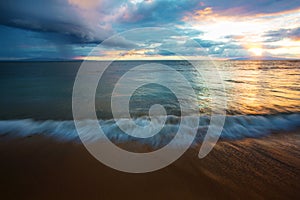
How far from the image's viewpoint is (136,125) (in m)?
6.78

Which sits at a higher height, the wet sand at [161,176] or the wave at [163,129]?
the wet sand at [161,176]

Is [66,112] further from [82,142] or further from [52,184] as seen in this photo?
[52,184]

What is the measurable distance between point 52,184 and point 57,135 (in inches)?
113

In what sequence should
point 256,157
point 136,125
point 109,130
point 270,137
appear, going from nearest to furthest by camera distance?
point 256,157, point 270,137, point 109,130, point 136,125

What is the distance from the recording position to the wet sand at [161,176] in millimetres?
2975

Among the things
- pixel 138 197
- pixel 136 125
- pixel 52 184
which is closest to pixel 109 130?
pixel 136 125

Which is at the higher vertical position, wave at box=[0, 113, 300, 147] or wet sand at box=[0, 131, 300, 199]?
wet sand at box=[0, 131, 300, 199]

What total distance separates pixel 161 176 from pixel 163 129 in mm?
2847

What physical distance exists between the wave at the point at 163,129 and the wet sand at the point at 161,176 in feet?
3.11

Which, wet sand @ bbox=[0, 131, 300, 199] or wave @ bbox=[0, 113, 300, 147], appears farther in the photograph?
wave @ bbox=[0, 113, 300, 147]

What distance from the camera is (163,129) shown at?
6.26 metres

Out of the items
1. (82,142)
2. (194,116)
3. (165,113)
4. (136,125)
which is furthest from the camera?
(165,113)

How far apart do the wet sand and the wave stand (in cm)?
95

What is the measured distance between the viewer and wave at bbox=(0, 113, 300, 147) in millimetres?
5551
